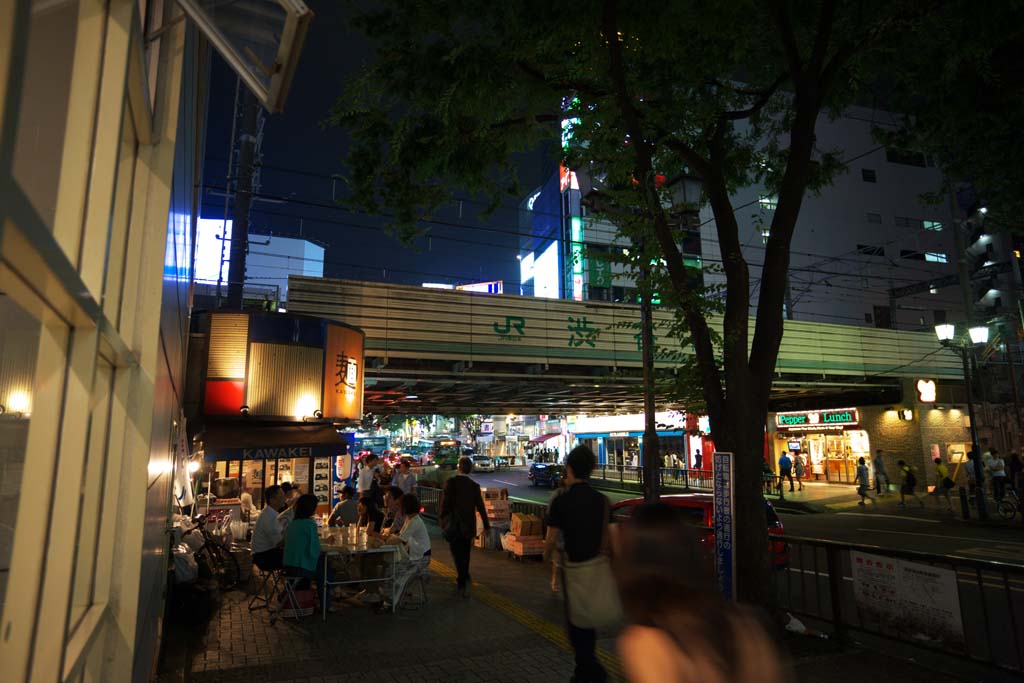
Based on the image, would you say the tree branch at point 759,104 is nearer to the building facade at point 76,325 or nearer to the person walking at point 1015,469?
the building facade at point 76,325

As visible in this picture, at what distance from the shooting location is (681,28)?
792 cm

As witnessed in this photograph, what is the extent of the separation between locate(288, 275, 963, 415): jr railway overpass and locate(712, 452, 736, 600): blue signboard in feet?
20.1

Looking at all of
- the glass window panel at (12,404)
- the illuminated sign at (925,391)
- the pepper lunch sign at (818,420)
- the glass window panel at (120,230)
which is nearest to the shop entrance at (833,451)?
the pepper lunch sign at (818,420)

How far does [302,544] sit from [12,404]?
675cm

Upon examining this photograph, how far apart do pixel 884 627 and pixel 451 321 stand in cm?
1246

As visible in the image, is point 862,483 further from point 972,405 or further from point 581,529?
point 581,529

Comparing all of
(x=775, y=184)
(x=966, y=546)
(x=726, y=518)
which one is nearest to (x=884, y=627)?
(x=726, y=518)

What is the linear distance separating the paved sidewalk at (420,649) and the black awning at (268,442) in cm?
450

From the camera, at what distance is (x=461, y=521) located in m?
8.77

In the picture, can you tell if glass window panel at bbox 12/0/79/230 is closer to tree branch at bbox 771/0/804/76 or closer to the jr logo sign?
tree branch at bbox 771/0/804/76

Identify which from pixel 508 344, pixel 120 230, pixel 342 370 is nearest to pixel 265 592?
pixel 342 370

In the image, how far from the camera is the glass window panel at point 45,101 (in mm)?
1425

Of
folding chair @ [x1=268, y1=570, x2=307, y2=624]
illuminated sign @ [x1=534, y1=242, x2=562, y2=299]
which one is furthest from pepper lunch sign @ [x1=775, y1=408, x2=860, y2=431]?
folding chair @ [x1=268, y1=570, x2=307, y2=624]

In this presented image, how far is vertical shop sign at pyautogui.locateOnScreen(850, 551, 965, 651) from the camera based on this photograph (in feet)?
19.5
